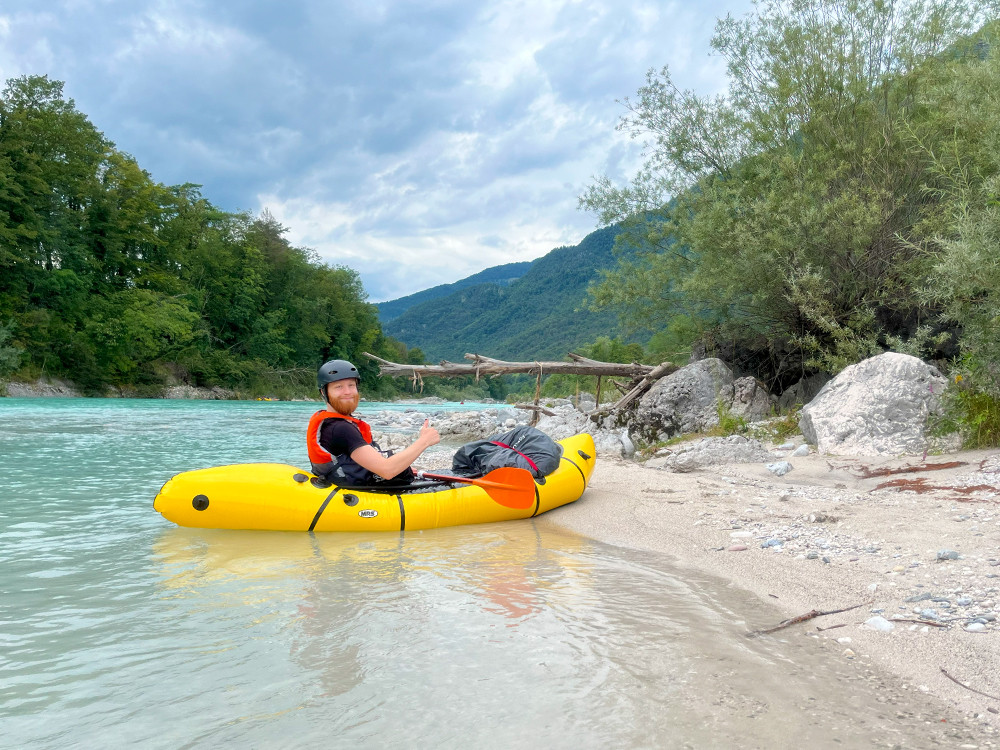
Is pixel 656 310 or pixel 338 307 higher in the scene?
pixel 338 307

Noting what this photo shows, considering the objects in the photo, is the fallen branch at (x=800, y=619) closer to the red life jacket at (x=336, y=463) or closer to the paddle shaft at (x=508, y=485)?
the paddle shaft at (x=508, y=485)

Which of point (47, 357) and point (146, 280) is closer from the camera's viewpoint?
point (47, 357)

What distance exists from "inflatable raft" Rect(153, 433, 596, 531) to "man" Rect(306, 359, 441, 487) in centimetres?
14

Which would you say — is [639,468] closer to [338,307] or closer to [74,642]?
[74,642]

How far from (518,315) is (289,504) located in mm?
122653

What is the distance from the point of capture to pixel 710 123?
446 inches

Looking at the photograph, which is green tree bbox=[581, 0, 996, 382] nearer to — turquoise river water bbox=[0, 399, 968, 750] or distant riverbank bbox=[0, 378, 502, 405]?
turquoise river water bbox=[0, 399, 968, 750]

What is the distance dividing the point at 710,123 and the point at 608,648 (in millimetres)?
11098

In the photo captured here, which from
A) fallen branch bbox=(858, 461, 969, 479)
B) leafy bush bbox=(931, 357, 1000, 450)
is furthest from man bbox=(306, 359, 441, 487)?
leafy bush bbox=(931, 357, 1000, 450)

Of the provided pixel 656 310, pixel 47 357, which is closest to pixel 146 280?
pixel 47 357

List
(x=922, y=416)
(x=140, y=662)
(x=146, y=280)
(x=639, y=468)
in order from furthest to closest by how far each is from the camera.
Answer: (x=146, y=280), (x=639, y=468), (x=922, y=416), (x=140, y=662)

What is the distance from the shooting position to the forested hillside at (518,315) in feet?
300

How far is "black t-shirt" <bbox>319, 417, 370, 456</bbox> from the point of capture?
4.65 m

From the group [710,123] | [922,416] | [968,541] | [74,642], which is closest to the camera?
[74,642]
